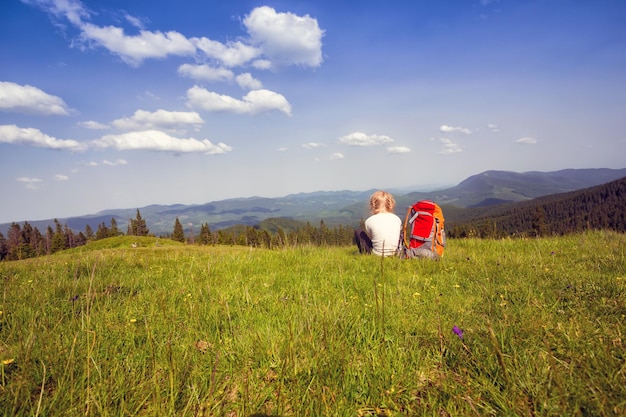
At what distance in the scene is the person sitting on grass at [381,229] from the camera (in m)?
8.56

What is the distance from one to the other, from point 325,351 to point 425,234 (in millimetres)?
6244

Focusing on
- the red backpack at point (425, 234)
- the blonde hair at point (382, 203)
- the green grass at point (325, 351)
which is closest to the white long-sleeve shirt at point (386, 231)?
the red backpack at point (425, 234)

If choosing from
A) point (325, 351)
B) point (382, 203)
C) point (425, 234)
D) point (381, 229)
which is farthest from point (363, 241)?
point (325, 351)

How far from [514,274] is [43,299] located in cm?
796

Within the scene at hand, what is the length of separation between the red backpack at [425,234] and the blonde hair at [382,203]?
887 mm

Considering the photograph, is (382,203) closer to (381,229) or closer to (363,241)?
(381,229)

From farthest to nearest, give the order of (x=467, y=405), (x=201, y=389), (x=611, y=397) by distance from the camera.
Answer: (x=201, y=389) < (x=467, y=405) < (x=611, y=397)

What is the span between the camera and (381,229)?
28.3ft

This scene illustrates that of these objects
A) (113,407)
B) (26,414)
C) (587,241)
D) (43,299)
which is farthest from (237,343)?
(587,241)

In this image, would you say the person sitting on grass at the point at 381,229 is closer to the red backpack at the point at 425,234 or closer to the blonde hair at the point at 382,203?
the blonde hair at the point at 382,203

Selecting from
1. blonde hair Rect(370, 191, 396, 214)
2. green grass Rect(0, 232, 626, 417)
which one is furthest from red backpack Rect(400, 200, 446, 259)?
green grass Rect(0, 232, 626, 417)

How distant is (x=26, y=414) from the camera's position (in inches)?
77.8

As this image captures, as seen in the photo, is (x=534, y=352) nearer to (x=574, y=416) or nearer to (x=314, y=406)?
(x=574, y=416)

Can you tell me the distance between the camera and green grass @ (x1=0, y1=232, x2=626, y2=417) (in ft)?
6.91
